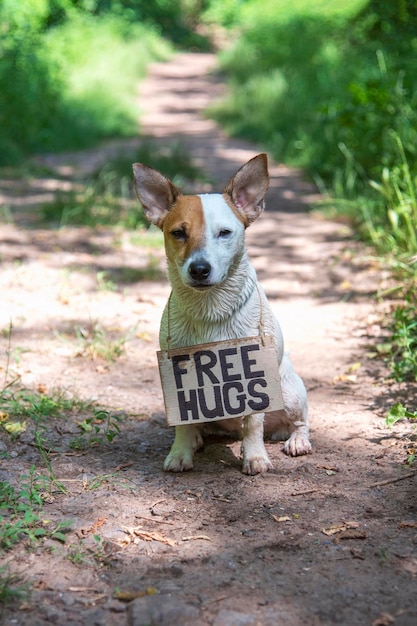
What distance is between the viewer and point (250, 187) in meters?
3.18

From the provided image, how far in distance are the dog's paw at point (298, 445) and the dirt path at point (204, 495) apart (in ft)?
0.19

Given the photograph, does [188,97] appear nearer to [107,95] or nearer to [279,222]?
[107,95]

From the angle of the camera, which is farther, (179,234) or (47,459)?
(47,459)

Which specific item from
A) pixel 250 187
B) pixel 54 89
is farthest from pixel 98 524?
pixel 54 89

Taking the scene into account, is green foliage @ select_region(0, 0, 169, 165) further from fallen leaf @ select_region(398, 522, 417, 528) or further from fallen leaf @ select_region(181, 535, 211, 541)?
fallen leaf @ select_region(398, 522, 417, 528)

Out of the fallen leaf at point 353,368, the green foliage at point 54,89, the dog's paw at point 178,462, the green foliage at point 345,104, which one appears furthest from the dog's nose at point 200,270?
the green foliage at point 54,89

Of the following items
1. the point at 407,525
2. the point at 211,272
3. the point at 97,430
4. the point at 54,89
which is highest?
the point at 54,89

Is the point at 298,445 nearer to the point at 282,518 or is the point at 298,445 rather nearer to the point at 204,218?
the point at 282,518

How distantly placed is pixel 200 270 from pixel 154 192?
0.51m

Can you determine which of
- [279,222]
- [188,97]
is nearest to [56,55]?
[188,97]

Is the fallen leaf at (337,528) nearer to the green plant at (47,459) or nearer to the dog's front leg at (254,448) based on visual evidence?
the dog's front leg at (254,448)

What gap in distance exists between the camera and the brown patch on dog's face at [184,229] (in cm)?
290

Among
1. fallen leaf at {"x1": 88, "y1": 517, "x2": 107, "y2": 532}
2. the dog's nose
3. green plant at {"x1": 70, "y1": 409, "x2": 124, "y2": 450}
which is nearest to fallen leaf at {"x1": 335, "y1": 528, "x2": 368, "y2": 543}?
fallen leaf at {"x1": 88, "y1": 517, "x2": 107, "y2": 532}

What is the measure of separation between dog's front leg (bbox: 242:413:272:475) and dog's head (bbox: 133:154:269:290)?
0.67m
